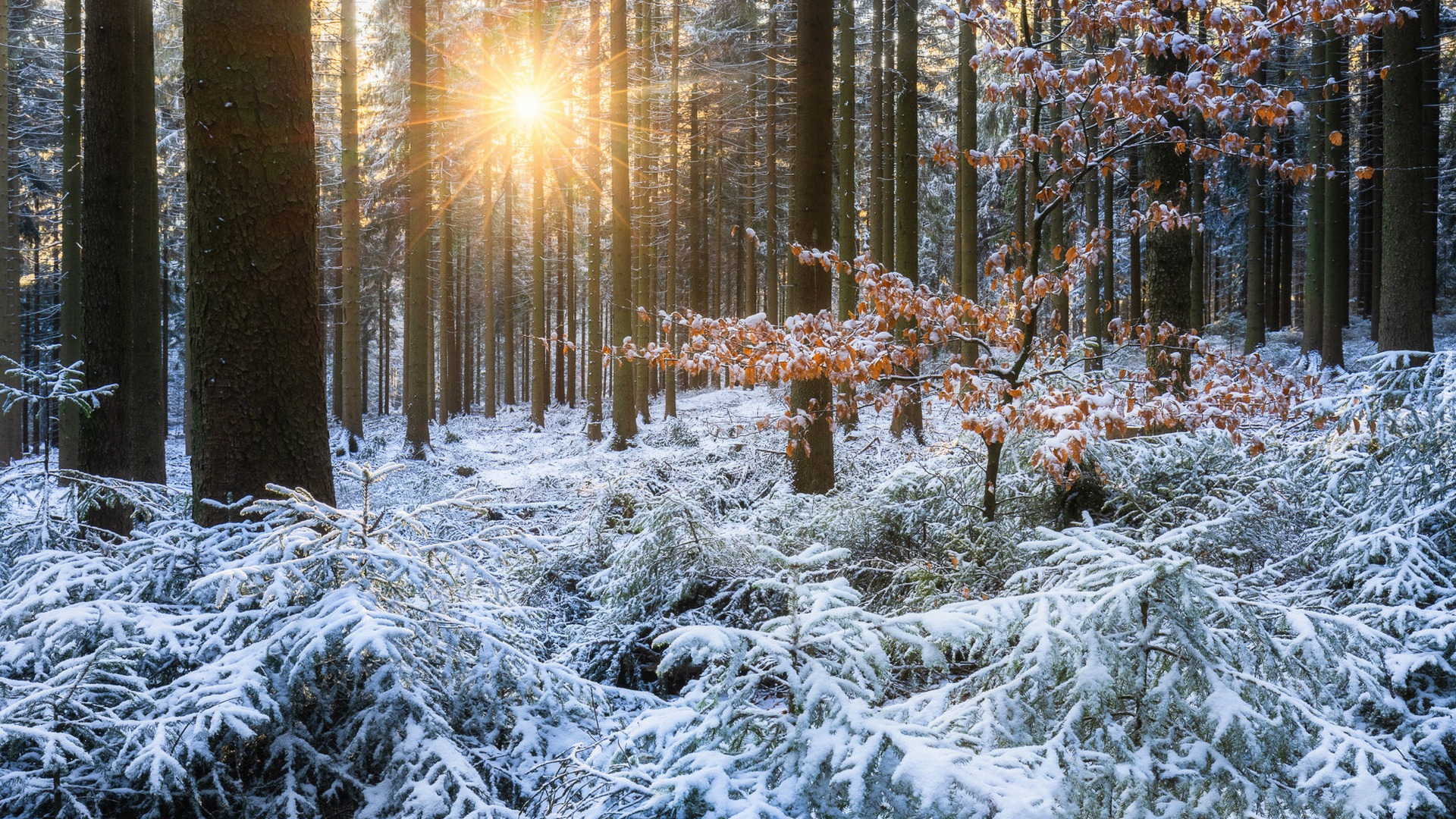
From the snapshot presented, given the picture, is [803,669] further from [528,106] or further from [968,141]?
[528,106]

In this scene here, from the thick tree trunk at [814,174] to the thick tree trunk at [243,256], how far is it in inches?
184

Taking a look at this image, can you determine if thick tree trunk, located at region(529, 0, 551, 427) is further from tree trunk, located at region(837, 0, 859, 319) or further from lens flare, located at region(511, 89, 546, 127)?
tree trunk, located at region(837, 0, 859, 319)

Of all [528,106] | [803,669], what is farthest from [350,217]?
[803,669]

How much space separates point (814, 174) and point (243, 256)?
530cm

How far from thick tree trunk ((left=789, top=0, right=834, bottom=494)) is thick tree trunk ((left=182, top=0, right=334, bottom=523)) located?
468cm

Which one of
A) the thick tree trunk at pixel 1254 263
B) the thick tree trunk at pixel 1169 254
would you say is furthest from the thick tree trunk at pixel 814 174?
the thick tree trunk at pixel 1254 263

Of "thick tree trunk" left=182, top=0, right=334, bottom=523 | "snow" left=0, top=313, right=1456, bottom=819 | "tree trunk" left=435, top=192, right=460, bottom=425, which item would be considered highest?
"tree trunk" left=435, top=192, right=460, bottom=425

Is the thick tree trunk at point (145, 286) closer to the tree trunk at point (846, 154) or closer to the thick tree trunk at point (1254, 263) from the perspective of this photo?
the tree trunk at point (846, 154)

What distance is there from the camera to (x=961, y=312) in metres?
5.39

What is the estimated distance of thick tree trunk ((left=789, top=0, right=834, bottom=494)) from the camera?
772cm

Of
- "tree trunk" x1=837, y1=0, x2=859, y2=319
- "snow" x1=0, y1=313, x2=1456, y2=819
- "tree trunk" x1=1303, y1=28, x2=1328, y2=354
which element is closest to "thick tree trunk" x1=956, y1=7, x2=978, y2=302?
"tree trunk" x1=837, y1=0, x2=859, y2=319

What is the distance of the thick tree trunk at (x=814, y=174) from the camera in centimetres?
772

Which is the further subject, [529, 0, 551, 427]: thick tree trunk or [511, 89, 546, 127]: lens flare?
[511, 89, 546, 127]: lens flare

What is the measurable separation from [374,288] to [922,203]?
84.2 ft
